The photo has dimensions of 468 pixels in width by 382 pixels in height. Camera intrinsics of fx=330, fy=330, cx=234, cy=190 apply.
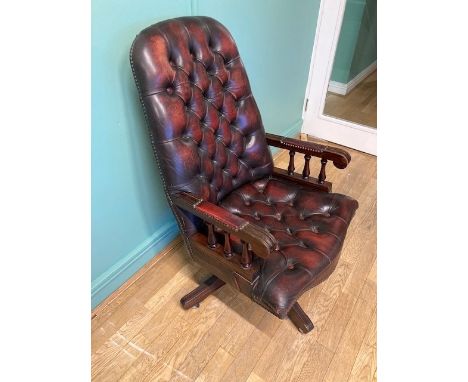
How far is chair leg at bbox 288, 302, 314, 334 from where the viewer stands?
4.62ft

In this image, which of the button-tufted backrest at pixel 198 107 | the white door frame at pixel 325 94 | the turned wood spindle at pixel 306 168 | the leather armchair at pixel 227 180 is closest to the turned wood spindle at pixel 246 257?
the leather armchair at pixel 227 180

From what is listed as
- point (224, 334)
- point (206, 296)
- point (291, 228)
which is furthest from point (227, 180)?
point (224, 334)

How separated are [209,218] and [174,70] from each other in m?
0.51

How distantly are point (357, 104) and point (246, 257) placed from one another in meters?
2.27

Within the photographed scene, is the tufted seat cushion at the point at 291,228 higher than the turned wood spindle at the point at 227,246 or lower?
lower

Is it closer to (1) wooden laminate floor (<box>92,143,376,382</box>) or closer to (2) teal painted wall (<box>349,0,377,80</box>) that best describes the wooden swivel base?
(1) wooden laminate floor (<box>92,143,376,382</box>)

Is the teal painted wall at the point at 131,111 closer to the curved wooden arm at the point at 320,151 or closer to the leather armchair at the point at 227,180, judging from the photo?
the leather armchair at the point at 227,180

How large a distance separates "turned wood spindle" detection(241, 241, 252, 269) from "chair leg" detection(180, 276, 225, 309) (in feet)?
1.59

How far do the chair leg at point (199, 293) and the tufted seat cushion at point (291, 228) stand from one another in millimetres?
381

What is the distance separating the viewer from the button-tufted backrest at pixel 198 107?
1066 mm

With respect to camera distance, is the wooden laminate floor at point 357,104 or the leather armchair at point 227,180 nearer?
the leather armchair at point 227,180

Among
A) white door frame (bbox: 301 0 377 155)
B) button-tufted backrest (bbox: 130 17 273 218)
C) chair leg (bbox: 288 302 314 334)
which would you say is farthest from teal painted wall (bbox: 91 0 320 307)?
chair leg (bbox: 288 302 314 334)
